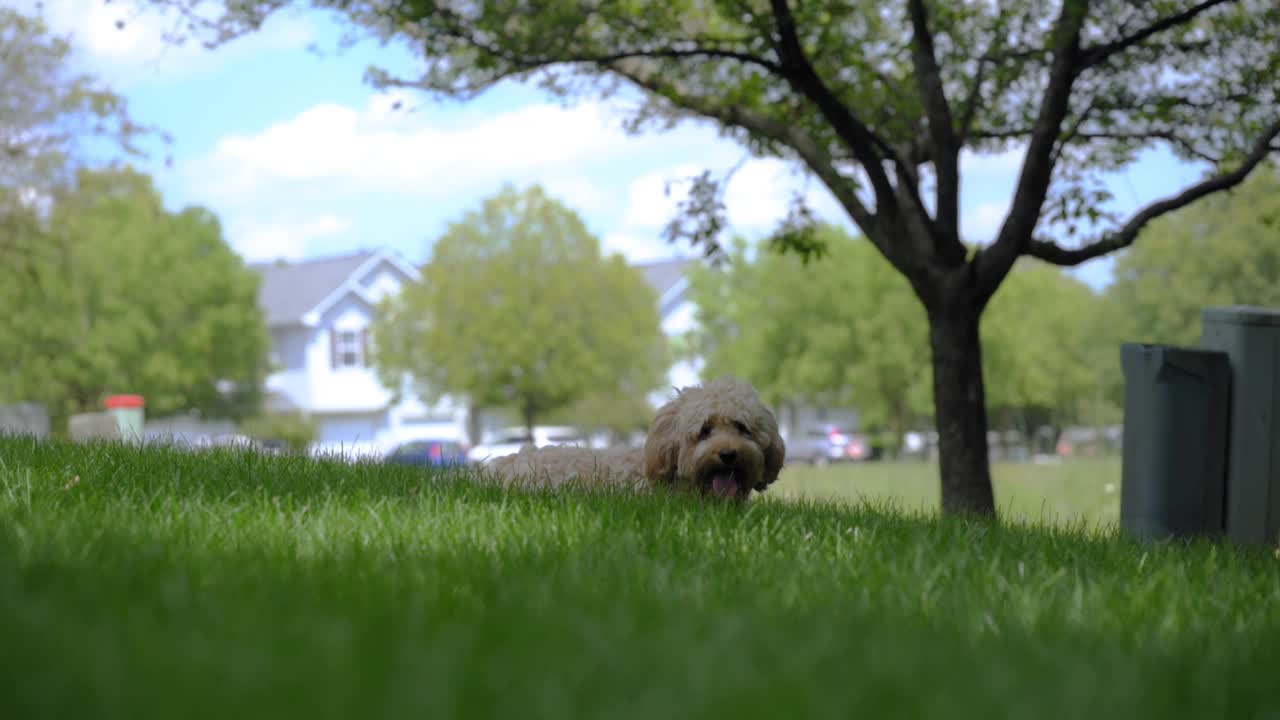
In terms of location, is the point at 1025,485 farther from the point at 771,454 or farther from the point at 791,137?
the point at 771,454

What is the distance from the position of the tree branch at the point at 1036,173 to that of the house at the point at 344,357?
138 ft

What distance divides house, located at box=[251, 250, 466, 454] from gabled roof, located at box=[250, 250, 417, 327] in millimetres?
43

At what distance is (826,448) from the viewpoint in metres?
60.4

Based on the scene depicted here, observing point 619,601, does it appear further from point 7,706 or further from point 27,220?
point 27,220

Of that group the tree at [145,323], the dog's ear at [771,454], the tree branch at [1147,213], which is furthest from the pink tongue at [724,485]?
the tree at [145,323]

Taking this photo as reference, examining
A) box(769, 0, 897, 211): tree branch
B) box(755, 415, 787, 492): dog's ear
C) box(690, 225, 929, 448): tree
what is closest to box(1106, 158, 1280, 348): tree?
box(690, 225, 929, 448): tree

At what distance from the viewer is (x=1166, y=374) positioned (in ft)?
25.9

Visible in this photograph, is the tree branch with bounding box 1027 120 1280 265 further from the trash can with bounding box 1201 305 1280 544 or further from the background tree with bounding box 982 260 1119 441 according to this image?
the background tree with bounding box 982 260 1119 441

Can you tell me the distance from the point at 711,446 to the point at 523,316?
36.0 meters

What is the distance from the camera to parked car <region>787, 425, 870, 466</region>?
60.2 metres

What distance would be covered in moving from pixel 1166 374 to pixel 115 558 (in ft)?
21.3

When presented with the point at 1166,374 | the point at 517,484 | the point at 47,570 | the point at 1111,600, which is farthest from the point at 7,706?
the point at 1166,374

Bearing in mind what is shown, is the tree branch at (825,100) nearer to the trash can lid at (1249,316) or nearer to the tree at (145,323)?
the trash can lid at (1249,316)

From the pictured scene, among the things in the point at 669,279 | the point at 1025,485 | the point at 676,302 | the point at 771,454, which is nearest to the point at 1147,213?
the point at 771,454
